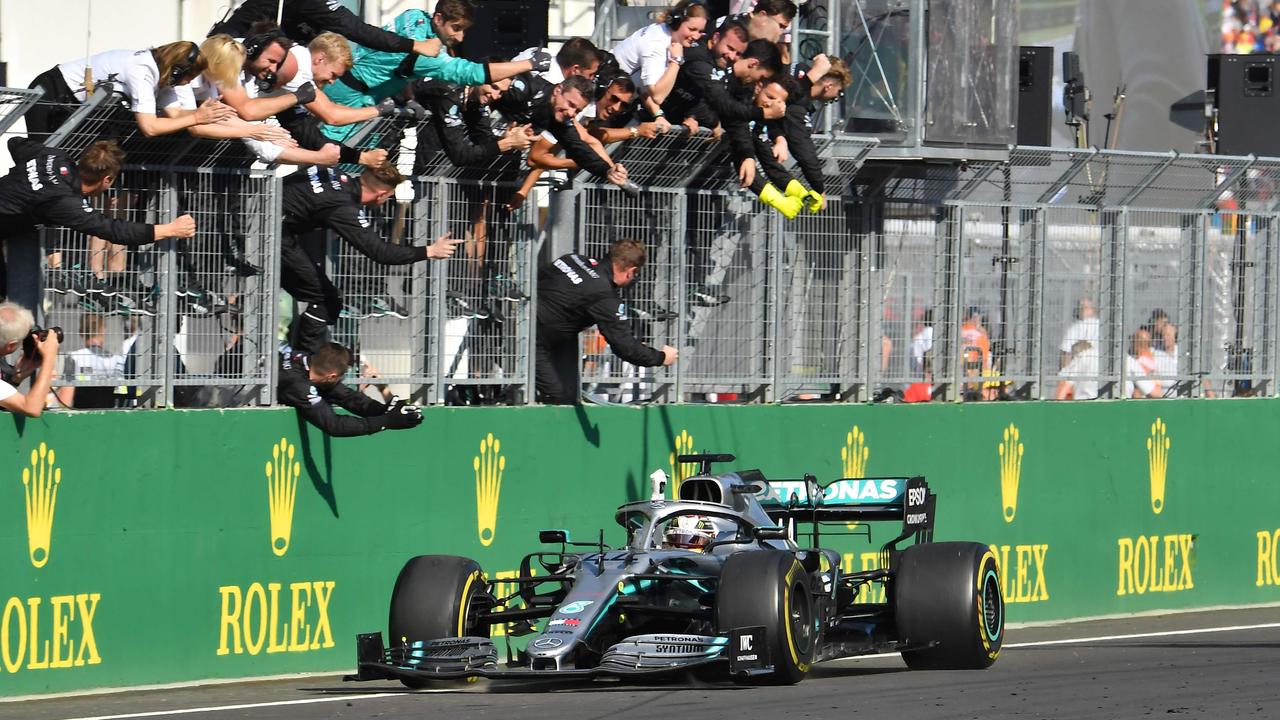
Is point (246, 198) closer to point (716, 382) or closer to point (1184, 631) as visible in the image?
point (716, 382)

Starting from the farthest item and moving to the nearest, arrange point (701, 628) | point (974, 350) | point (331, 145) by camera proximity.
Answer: point (974, 350) → point (331, 145) → point (701, 628)

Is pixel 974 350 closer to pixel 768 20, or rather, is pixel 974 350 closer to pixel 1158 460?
pixel 1158 460

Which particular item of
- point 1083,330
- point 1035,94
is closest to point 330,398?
point 1083,330

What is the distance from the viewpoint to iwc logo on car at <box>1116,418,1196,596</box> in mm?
17938

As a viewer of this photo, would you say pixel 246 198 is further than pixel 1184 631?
No

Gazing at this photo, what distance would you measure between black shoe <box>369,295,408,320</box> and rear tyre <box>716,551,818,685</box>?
11.2ft

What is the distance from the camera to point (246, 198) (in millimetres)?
13016

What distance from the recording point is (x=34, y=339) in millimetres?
11750

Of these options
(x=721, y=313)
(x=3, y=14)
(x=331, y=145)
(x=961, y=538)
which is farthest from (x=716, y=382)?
(x=3, y=14)

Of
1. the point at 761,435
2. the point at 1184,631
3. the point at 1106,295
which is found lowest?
the point at 1184,631

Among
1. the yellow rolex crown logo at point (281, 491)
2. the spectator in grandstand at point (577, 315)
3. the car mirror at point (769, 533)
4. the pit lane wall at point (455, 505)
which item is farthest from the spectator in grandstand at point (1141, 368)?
the yellow rolex crown logo at point (281, 491)

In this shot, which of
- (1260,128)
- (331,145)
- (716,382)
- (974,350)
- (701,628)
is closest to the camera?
(701,628)

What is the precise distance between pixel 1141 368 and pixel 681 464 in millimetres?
5285

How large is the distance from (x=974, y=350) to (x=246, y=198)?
665 centimetres
